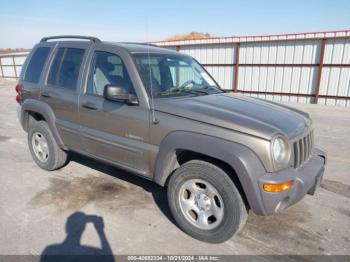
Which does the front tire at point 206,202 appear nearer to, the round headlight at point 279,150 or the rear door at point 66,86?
the round headlight at point 279,150

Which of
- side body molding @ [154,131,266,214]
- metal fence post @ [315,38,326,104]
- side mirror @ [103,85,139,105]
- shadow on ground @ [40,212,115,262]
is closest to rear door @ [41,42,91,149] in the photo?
side mirror @ [103,85,139,105]

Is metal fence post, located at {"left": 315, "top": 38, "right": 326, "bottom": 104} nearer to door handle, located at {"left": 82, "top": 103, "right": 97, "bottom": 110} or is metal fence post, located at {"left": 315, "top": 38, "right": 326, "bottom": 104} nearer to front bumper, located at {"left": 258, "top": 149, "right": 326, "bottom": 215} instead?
front bumper, located at {"left": 258, "top": 149, "right": 326, "bottom": 215}

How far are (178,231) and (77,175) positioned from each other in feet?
7.33

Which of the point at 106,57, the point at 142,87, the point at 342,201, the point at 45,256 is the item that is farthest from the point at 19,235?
the point at 342,201

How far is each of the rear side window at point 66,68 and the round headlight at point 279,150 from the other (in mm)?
2747

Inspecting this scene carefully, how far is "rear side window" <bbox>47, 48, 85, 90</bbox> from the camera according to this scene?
409 cm

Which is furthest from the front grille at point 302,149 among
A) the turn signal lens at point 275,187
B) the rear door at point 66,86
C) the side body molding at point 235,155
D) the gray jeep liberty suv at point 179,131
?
the rear door at point 66,86

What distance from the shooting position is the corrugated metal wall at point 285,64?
13633 millimetres

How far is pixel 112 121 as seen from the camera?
358cm

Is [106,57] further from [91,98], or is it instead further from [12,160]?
[12,160]

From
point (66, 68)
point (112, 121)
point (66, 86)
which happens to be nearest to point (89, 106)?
point (112, 121)

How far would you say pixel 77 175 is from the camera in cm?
475

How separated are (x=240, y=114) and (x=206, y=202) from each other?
0.97m

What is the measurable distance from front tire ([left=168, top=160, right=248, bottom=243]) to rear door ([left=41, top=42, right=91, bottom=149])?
1.82m
